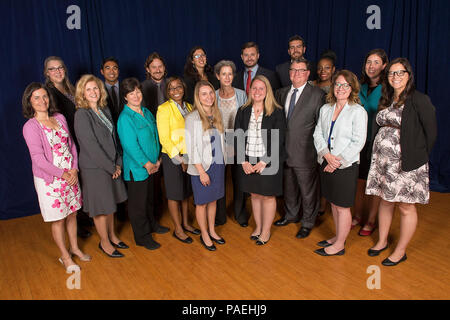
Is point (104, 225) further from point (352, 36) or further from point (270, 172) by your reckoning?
point (352, 36)

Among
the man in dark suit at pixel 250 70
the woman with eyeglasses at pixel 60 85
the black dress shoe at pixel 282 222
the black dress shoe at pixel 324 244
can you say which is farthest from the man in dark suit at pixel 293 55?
the woman with eyeglasses at pixel 60 85

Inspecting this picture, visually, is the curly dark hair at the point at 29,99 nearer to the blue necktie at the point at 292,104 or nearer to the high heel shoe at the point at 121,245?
the high heel shoe at the point at 121,245

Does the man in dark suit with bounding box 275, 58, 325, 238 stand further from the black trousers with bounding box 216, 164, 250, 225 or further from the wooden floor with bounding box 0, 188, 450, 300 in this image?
the black trousers with bounding box 216, 164, 250, 225

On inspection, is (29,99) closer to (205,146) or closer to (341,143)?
(205,146)

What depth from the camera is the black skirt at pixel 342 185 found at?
2.71 metres

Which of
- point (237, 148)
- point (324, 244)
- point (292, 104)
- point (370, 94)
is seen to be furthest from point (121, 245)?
point (370, 94)

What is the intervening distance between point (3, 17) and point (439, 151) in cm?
557

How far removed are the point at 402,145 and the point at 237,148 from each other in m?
1.32

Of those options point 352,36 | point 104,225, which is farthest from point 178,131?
point 352,36

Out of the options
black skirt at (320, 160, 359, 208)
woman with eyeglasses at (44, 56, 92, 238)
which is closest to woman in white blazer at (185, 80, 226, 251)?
black skirt at (320, 160, 359, 208)

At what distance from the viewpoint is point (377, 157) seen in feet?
8.91

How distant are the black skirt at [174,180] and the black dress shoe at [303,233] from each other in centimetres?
115

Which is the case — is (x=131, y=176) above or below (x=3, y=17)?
below
